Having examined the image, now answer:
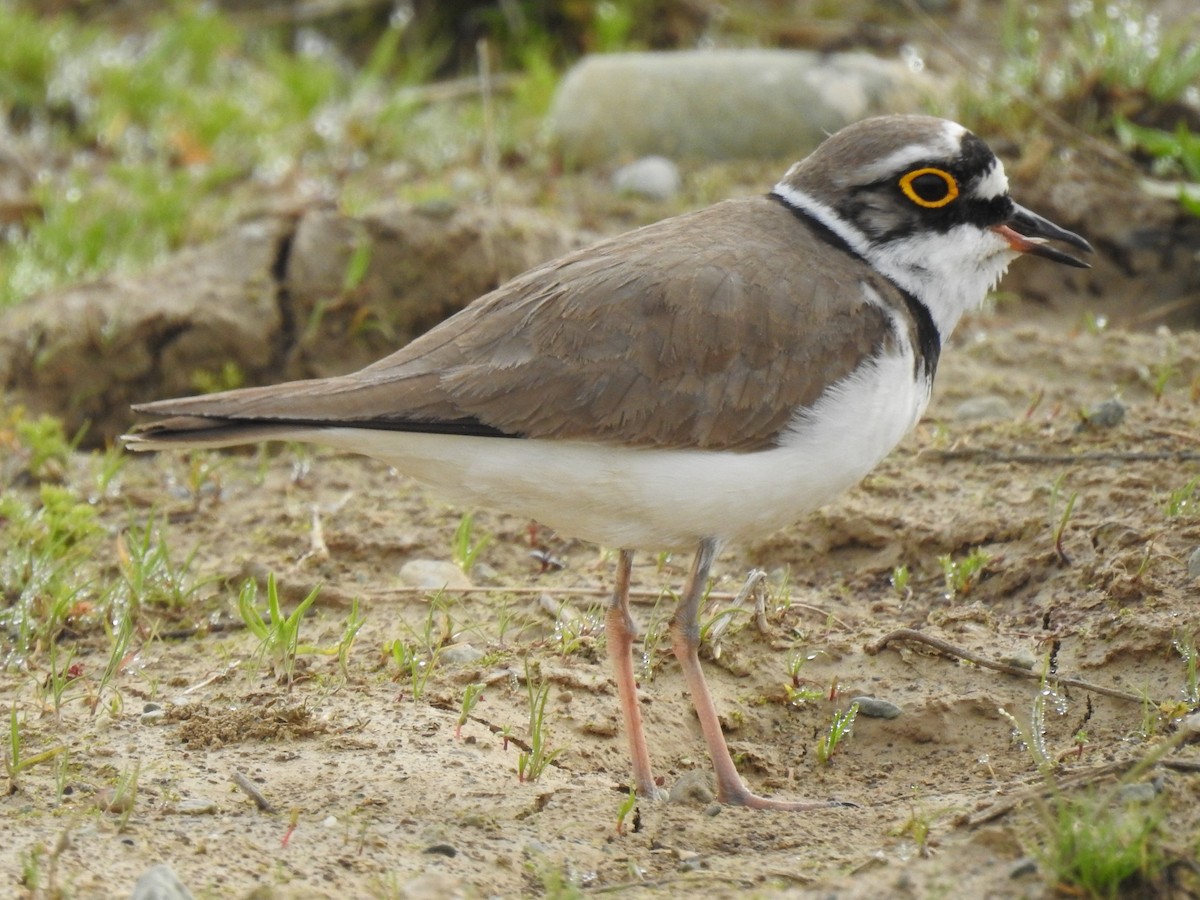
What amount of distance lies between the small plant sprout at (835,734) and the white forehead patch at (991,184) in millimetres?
1568

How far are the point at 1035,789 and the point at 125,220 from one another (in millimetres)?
5776

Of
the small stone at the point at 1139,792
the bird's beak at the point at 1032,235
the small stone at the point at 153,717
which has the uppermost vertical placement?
the bird's beak at the point at 1032,235

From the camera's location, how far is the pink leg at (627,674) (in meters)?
4.34

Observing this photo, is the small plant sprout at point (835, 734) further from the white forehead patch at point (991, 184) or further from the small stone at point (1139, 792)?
the white forehead patch at point (991, 184)

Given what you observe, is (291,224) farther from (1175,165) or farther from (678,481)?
(1175,165)

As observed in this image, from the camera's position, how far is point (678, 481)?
4.26m

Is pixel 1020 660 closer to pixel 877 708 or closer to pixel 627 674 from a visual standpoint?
pixel 877 708

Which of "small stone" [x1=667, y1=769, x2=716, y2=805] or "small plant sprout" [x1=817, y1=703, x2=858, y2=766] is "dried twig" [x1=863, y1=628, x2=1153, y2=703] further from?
"small stone" [x1=667, y1=769, x2=716, y2=805]

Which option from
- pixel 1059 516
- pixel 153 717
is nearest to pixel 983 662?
pixel 1059 516

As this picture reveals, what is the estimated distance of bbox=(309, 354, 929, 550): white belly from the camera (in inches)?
168

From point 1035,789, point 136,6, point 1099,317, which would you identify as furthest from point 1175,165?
point 136,6

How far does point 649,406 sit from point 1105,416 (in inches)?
91.2

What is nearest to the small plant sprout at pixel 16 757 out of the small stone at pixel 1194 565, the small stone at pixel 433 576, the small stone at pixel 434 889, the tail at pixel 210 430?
the tail at pixel 210 430

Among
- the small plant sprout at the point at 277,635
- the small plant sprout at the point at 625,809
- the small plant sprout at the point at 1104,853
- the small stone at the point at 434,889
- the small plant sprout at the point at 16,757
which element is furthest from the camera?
A: the small plant sprout at the point at 277,635
